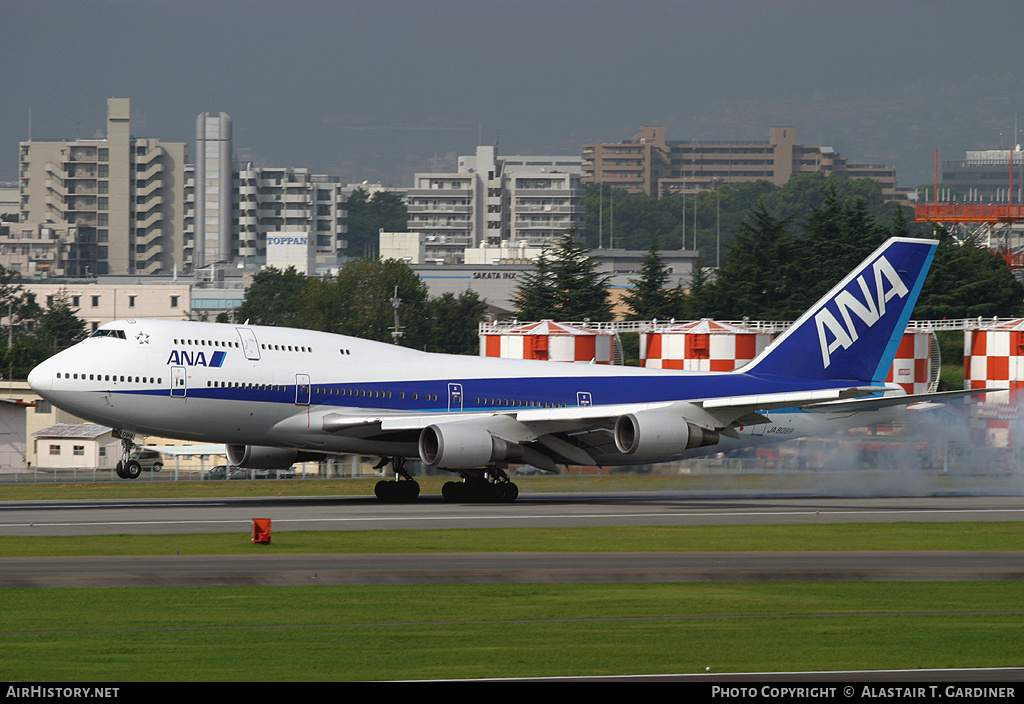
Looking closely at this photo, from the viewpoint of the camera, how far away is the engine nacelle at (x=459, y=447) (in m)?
40.0

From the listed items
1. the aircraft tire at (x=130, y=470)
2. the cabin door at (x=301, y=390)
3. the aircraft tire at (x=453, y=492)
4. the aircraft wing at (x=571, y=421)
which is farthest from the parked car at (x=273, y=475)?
the aircraft tire at (x=130, y=470)

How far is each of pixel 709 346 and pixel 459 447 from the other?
1200 inches

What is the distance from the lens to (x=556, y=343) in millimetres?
69125

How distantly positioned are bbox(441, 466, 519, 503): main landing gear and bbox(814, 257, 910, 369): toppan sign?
39.9 ft

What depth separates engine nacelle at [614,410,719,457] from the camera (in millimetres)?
40531

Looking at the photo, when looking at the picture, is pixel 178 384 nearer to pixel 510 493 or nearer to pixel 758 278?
pixel 510 493

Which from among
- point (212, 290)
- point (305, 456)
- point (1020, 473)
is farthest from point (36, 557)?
point (212, 290)

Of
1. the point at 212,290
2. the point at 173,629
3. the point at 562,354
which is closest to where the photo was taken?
the point at 173,629

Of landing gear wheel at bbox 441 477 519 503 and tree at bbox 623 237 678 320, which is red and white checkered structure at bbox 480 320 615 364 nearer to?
landing gear wheel at bbox 441 477 519 503

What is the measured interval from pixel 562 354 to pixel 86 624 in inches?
1985

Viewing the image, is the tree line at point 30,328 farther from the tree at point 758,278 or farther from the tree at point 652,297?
the tree at point 758,278

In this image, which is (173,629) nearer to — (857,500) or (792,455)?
(857,500)

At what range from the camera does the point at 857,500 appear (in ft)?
145

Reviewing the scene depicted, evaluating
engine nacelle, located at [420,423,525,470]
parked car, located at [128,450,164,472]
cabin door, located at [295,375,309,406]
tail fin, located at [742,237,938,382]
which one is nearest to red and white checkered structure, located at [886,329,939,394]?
tail fin, located at [742,237,938,382]
